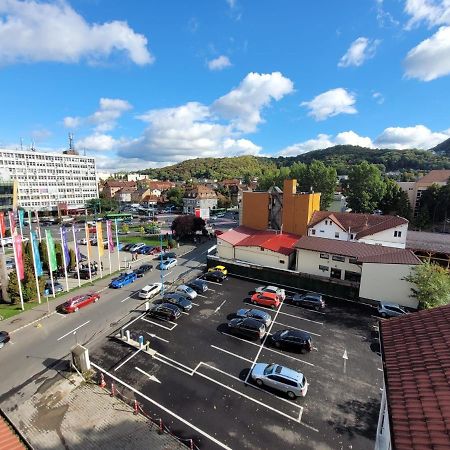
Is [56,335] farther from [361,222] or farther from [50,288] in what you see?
[361,222]

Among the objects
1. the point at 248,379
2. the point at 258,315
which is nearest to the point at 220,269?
the point at 258,315

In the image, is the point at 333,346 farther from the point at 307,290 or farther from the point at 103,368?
the point at 103,368

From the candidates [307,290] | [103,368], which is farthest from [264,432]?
[307,290]

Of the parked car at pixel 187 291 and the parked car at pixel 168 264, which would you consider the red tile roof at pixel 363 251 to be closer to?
the parked car at pixel 187 291

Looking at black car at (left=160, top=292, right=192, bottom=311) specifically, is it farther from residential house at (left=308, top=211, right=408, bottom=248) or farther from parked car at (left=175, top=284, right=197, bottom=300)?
residential house at (left=308, top=211, right=408, bottom=248)

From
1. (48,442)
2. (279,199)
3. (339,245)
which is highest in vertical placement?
(279,199)

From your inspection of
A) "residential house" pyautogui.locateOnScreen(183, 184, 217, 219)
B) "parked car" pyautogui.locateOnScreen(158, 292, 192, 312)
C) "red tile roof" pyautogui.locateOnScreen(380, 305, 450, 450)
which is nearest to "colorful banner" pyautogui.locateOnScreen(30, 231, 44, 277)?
"parked car" pyautogui.locateOnScreen(158, 292, 192, 312)
